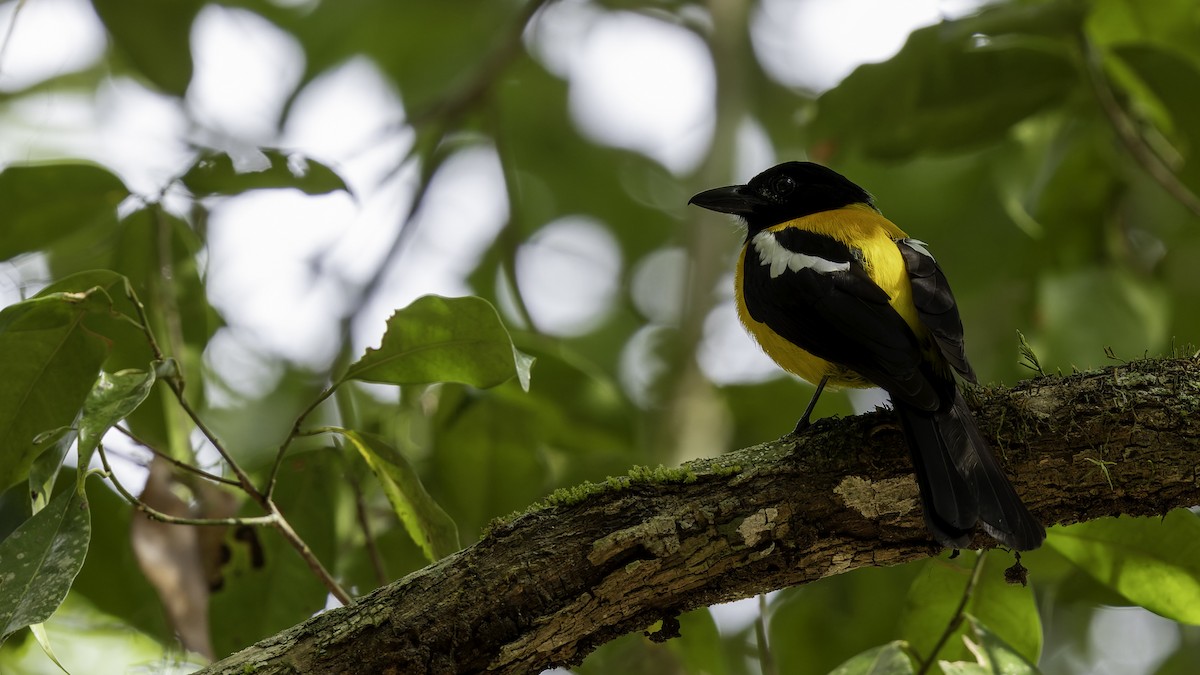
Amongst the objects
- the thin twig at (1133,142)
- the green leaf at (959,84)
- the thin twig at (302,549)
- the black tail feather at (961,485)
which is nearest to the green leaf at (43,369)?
the thin twig at (302,549)

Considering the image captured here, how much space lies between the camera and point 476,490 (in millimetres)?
3760

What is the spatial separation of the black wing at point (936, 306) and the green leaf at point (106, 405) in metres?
1.83

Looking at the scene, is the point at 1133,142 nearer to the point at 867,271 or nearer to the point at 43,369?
the point at 867,271

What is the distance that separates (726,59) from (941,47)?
187 centimetres

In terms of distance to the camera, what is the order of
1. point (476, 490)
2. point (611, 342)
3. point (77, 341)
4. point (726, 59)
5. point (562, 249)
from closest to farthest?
point (77, 341) < point (476, 490) < point (726, 59) < point (611, 342) < point (562, 249)

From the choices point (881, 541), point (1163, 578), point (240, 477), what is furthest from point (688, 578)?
point (1163, 578)

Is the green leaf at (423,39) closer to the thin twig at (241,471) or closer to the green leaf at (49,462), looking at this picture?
the thin twig at (241,471)

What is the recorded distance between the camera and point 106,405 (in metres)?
2.17

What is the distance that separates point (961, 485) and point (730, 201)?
200cm

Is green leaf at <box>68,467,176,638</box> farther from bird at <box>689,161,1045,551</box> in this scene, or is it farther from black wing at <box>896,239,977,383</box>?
black wing at <box>896,239,977,383</box>

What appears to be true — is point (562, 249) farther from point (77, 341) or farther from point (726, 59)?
point (77, 341)

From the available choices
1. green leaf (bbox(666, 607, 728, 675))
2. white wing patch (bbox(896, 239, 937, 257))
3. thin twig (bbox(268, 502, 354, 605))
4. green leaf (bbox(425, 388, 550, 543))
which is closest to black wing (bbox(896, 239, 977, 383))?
white wing patch (bbox(896, 239, 937, 257))

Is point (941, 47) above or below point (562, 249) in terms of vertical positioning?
above

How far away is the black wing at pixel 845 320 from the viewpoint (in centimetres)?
261
